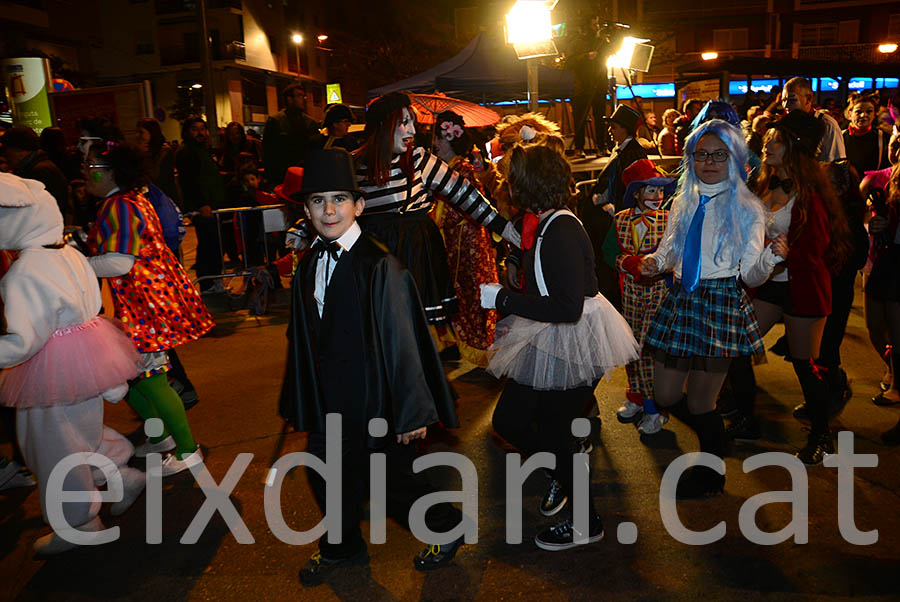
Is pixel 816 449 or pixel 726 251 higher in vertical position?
pixel 726 251

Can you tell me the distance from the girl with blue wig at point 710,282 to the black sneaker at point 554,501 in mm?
735

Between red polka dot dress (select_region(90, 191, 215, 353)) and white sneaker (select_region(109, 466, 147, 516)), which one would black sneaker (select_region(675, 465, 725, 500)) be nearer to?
white sneaker (select_region(109, 466, 147, 516))

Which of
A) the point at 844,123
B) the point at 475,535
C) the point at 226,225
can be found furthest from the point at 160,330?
the point at 844,123

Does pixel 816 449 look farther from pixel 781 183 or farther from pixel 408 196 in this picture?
pixel 408 196

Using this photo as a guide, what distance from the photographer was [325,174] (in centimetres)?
286

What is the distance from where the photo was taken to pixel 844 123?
15.1 metres

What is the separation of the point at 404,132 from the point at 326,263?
1855mm

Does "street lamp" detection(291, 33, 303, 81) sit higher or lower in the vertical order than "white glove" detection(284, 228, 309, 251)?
higher

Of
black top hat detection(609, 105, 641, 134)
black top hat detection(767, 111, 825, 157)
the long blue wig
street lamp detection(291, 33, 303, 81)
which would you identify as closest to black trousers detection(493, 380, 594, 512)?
the long blue wig

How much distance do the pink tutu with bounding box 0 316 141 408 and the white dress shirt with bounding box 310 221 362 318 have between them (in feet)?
4.15

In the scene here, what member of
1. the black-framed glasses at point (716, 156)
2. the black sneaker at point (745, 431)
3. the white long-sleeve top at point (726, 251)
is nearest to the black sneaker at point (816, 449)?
the black sneaker at point (745, 431)

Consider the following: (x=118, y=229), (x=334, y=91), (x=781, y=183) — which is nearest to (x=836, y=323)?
(x=781, y=183)

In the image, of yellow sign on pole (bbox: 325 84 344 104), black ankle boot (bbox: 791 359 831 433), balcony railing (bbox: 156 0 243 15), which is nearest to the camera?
black ankle boot (bbox: 791 359 831 433)

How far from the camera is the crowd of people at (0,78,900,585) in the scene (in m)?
2.97
